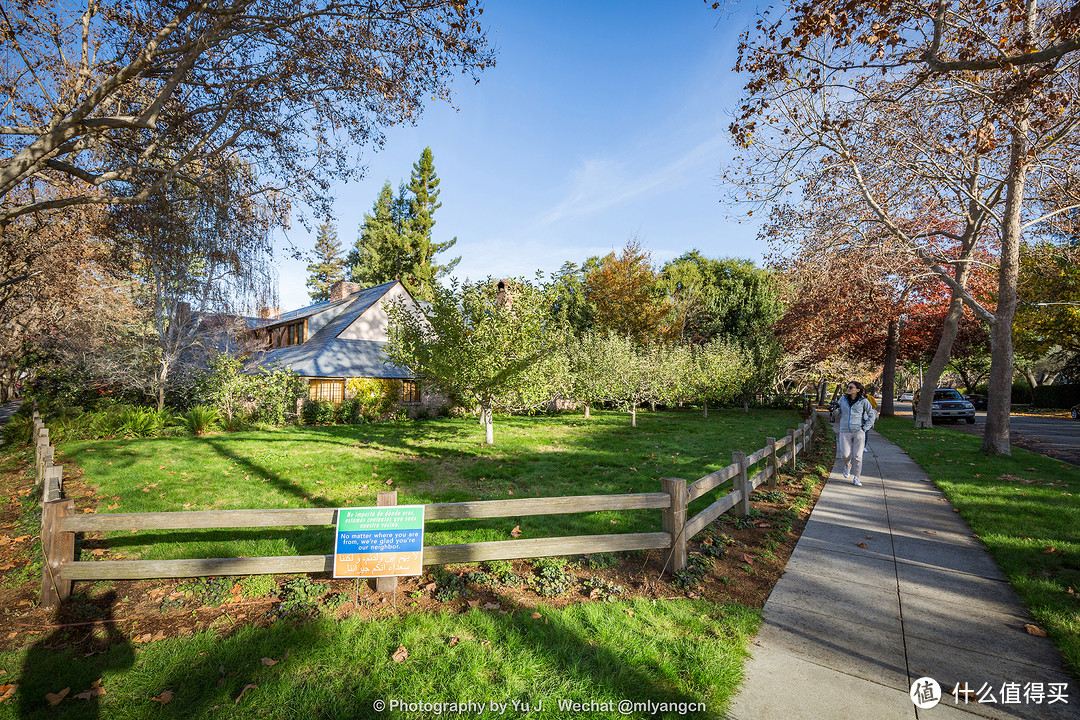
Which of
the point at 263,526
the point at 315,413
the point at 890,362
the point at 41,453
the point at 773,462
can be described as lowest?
the point at 315,413

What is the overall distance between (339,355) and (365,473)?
51.6ft

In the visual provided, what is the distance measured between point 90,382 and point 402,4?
744 inches

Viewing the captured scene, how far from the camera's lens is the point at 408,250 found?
44969 mm

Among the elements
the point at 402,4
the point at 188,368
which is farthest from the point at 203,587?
the point at 188,368

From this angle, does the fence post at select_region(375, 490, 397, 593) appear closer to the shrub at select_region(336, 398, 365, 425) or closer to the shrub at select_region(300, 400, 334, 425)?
the shrub at select_region(336, 398, 365, 425)

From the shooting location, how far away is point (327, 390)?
22.2 meters

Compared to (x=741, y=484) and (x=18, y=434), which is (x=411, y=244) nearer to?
(x=18, y=434)

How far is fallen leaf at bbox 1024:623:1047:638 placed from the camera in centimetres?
369

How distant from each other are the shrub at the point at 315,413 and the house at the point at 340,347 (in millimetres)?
899

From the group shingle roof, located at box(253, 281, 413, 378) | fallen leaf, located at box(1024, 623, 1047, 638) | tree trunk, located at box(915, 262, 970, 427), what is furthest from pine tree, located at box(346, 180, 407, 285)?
fallen leaf, located at box(1024, 623, 1047, 638)

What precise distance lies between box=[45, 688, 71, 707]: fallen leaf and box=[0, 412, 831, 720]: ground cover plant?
2 centimetres

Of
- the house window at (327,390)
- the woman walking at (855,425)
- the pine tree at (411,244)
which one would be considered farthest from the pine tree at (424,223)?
the woman walking at (855,425)

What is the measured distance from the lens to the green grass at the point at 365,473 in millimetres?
5996

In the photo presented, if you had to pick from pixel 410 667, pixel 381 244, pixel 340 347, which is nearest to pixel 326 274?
pixel 381 244
